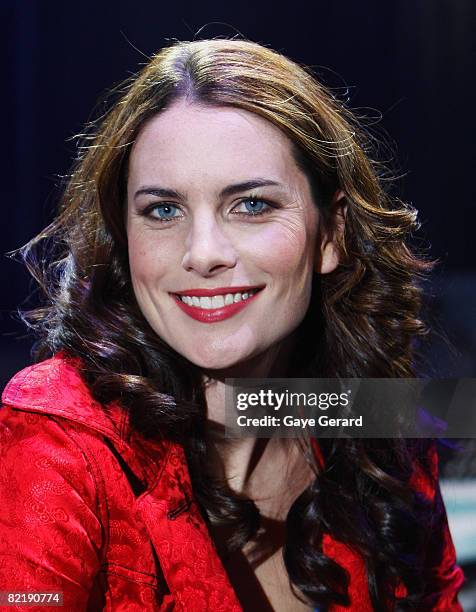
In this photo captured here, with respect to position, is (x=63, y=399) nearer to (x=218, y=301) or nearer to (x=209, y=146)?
(x=218, y=301)

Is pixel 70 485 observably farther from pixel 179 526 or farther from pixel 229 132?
pixel 229 132

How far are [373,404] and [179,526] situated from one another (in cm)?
46

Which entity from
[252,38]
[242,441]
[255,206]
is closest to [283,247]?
[255,206]

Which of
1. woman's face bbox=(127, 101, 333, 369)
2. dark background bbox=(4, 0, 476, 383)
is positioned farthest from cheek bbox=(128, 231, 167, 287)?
dark background bbox=(4, 0, 476, 383)

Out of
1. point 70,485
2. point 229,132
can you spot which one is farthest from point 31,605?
point 229,132

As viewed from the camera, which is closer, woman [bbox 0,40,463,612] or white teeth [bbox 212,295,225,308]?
woman [bbox 0,40,463,612]

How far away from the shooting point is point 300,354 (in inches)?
56.2

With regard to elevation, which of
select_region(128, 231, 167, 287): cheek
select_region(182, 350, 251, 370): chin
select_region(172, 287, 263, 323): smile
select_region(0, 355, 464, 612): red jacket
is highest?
select_region(128, 231, 167, 287): cheek

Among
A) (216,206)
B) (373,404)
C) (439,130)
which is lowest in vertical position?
(373,404)

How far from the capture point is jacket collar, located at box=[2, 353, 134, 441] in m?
1.02

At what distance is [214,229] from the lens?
3.66ft

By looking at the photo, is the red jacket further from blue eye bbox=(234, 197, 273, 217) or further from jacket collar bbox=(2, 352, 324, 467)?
blue eye bbox=(234, 197, 273, 217)

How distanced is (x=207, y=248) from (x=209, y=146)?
0.14m

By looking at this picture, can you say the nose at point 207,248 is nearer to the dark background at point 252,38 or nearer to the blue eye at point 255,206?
the blue eye at point 255,206
